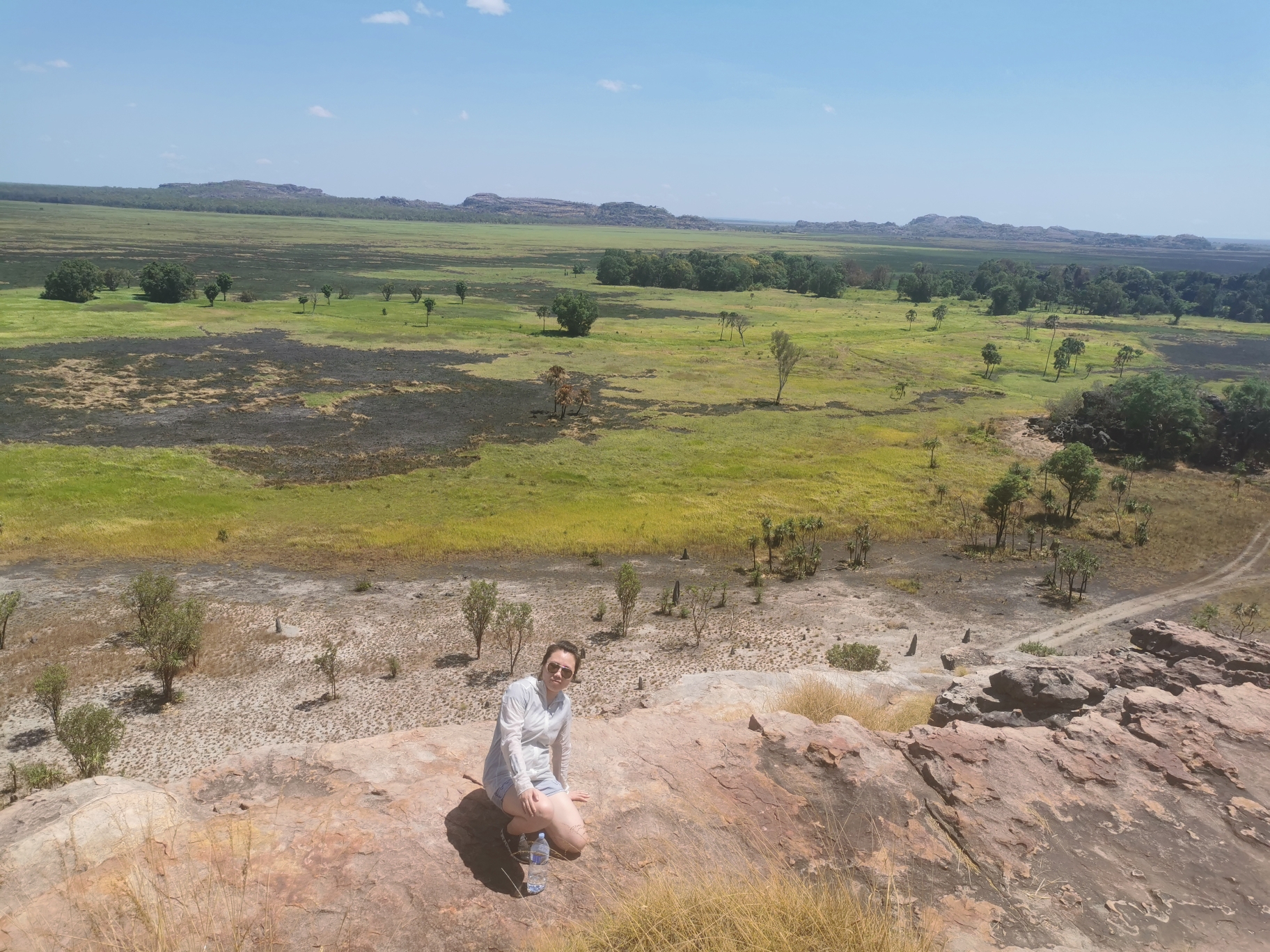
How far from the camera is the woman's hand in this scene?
Answer: 7008mm

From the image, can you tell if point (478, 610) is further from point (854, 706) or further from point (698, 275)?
point (698, 275)

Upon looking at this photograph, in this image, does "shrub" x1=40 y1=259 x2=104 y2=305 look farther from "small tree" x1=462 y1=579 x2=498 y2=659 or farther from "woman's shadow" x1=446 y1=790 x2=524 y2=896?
"woman's shadow" x1=446 y1=790 x2=524 y2=896

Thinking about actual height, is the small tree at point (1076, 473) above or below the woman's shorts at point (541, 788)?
below

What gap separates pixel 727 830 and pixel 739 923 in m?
2.60

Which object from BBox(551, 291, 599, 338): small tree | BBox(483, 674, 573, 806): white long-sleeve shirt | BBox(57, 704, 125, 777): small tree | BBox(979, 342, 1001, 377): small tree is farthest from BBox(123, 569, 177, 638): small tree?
BBox(979, 342, 1001, 377): small tree

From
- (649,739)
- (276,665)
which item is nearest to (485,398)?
(276,665)

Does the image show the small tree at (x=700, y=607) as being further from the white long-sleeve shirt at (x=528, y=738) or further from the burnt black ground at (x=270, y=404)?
the burnt black ground at (x=270, y=404)

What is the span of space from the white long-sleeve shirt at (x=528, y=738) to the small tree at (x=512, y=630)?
54.4 feet

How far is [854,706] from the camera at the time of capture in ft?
48.5

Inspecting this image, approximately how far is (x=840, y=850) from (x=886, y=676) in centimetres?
1320

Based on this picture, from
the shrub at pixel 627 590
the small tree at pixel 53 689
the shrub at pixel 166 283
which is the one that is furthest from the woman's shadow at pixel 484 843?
the shrub at pixel 166 283

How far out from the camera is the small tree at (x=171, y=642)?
21.6 m

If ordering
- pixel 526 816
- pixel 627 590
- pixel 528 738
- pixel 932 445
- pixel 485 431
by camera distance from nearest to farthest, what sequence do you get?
pixel 526 816 < pixel 528 738 < pixel 627 590 < pixel 932 445 < pixel 485 431

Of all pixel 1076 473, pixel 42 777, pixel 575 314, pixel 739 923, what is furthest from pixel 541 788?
→ pixel 575 314
